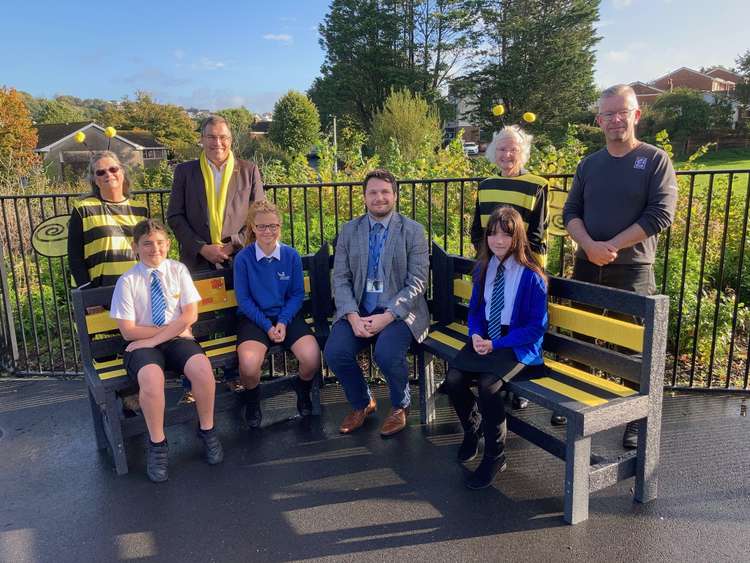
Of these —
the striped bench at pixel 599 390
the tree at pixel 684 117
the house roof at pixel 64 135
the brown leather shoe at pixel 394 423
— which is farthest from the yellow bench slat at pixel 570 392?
the house roof at pixel 64 135

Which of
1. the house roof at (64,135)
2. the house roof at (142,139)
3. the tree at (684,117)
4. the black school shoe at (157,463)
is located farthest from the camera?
the house roof at (142,139)

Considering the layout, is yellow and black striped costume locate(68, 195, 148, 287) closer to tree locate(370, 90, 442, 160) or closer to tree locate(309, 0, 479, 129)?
tree locate(370, 90, 442, 160)

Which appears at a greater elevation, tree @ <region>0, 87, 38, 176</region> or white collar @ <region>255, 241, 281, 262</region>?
tree @ <region>0, 87, 38, 176</region>

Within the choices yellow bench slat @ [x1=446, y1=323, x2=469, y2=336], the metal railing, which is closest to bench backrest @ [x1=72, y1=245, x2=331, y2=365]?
the metal railing

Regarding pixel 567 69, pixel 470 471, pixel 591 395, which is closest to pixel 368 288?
pixel 470 471

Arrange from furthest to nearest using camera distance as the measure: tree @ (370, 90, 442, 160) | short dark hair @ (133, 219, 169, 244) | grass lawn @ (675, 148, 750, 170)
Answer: grass lawn @ (675, 148, 750, 170), tree @ (370, 90, 442, 160), short dark hair @ (133, 219, 169, 244)

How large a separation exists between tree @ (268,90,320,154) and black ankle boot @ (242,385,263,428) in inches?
1610

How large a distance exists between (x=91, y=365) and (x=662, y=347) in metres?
3.11

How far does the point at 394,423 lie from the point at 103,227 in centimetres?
221

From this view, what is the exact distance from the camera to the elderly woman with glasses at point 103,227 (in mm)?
3443

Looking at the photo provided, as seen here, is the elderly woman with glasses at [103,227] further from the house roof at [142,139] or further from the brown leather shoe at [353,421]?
the house roof at [142,139]

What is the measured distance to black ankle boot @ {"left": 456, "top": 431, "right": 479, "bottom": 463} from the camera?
3141 millimetres

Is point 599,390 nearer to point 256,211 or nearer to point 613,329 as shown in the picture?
point 613,329

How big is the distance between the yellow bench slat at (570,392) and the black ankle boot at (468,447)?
21.4 inches
